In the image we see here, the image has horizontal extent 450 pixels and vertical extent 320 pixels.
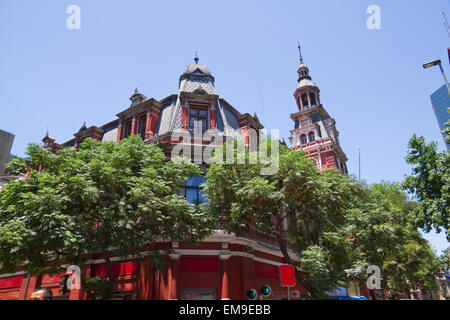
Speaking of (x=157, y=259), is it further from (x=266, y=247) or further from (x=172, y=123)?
(x=172, y=123)

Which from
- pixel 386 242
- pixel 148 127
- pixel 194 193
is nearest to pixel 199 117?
pixel 148 127

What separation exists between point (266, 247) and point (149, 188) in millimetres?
9478

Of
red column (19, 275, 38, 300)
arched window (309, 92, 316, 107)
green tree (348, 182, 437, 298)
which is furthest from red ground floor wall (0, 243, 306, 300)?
arched window (309, 92, 316, 107)

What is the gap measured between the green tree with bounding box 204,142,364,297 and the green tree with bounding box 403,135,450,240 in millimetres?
4159

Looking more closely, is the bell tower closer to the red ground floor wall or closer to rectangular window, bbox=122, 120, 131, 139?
rectangular window, bbox=122, 120, 131, 139

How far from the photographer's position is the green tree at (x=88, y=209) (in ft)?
38.2

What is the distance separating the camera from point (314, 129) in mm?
44438

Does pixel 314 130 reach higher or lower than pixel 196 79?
higher

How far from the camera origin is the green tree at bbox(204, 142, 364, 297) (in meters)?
14.2

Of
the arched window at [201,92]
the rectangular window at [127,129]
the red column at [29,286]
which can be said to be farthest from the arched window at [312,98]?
the red column at [29,286]

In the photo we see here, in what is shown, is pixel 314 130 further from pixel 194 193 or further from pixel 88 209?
pixel 88 209

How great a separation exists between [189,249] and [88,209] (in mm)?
5757

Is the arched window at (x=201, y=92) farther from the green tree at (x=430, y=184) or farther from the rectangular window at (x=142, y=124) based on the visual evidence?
the green tree at (x=430, y=184)

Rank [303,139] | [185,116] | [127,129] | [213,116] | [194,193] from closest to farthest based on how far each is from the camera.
Answer: [194,193]
[185,116]
[213,116]
[127,129]
[303,139]
